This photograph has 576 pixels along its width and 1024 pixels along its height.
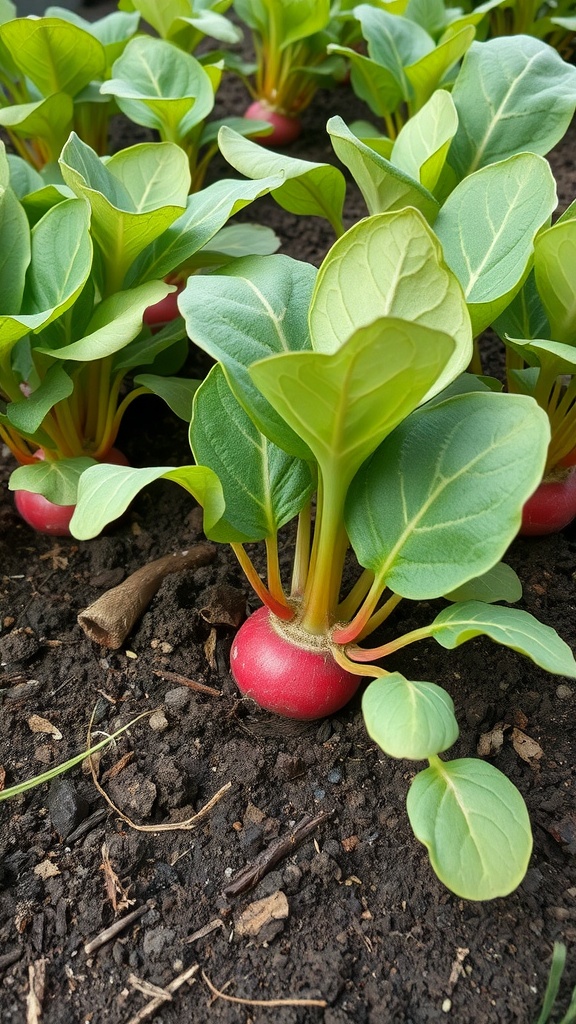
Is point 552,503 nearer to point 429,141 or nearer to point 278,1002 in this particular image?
point 429,141

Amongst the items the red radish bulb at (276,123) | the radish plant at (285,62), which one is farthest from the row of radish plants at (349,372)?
the red radish bulb at (276,123)

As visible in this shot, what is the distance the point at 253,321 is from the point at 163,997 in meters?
0.72

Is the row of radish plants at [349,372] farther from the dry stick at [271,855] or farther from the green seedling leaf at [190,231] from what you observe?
the dry stick at [271,855]

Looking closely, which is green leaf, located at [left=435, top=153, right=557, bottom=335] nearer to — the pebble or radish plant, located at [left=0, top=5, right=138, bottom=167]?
the pebble

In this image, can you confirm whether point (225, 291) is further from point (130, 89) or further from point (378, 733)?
point (130, 89)

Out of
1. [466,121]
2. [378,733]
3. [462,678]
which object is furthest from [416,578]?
[466,121]

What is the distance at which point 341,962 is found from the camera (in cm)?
83

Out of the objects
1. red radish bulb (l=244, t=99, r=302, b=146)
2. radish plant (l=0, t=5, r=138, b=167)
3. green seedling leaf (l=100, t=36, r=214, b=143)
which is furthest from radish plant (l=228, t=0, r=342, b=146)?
green seedling leaf (l=100, t=36, r=214, b=143)

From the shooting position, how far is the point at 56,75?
1.70m

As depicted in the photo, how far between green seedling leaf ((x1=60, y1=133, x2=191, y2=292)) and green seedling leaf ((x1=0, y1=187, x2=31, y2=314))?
111 mm

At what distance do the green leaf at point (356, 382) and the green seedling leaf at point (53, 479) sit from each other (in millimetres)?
494

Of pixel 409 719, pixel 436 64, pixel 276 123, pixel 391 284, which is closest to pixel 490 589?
pixel 409 719

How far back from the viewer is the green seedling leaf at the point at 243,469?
0.95 metres

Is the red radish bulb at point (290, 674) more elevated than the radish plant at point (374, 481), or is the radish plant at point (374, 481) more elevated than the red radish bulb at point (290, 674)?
the radish plant at point (374, 481)
